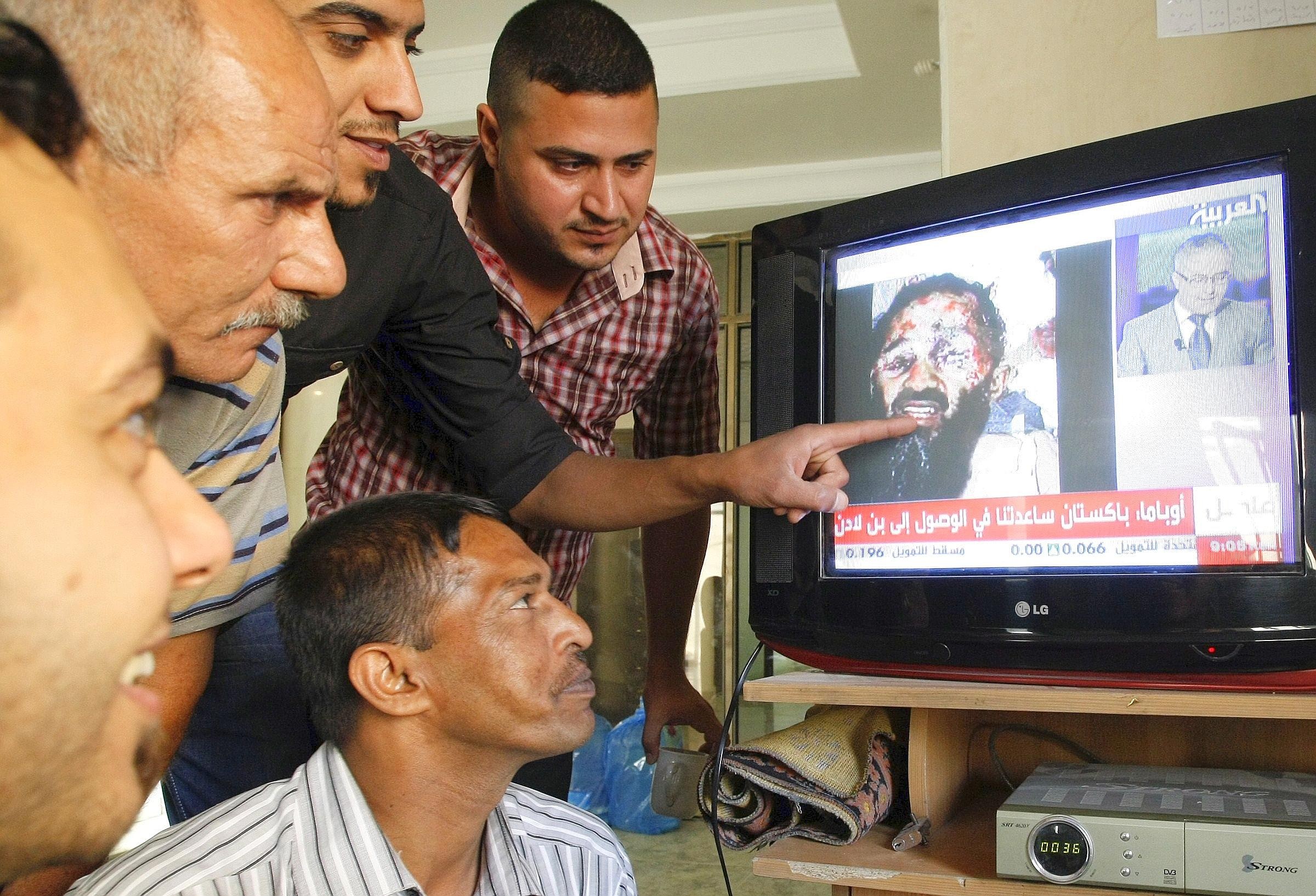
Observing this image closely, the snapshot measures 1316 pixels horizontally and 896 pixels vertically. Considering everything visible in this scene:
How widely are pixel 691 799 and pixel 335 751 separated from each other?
53 centimetres

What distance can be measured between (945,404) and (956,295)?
0.13 metres

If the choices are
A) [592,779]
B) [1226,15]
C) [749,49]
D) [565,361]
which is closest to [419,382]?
[565,361]

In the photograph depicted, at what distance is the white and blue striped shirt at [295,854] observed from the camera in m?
1.03

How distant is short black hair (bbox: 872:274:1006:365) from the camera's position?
1196mm

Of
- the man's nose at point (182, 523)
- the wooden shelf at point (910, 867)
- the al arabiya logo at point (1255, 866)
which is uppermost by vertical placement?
the man's nose at point (182, 523)

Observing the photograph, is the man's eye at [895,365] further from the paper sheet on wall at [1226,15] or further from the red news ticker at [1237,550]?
the paper sheet on wall at [1226,15]

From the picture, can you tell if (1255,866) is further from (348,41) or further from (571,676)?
(348,41)

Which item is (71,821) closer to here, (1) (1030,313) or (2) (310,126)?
(2) (310,126)

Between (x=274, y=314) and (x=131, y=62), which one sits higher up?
(x=131, y=62)

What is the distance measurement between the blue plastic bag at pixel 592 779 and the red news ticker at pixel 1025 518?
112 inches

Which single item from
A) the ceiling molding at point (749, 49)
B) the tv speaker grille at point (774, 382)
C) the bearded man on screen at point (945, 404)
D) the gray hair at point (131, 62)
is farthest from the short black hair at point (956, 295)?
the ceiling molding at point (749, 49)

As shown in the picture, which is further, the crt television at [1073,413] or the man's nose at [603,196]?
the man's nose at [603,196]

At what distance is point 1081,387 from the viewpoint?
44.8 inches

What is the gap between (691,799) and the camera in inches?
59.2
